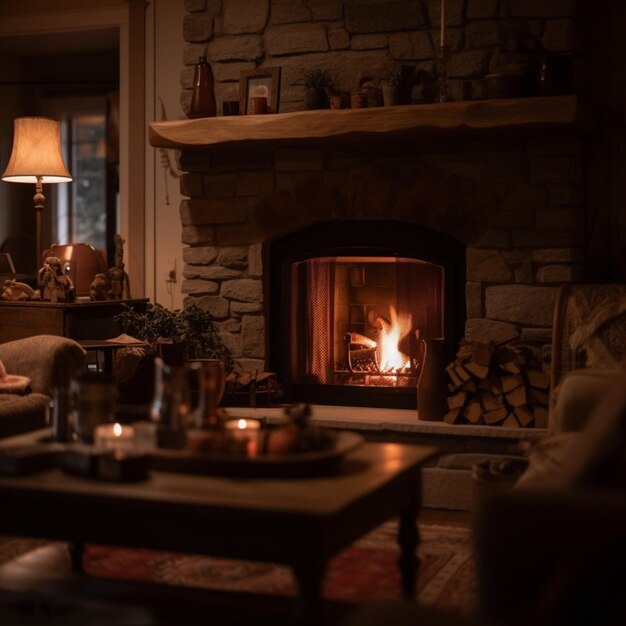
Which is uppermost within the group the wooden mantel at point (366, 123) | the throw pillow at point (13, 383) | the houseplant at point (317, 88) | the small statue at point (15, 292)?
the houseplant at point (317, 88)

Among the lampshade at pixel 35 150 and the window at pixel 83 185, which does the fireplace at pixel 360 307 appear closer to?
the lampshade at pixel 35 150

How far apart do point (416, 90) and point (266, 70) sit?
71 cm

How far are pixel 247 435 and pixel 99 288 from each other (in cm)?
268

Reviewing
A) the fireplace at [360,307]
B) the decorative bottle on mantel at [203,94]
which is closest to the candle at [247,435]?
the fireplace at [360,307]

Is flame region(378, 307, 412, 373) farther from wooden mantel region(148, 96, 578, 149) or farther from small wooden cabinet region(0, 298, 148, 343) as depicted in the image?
small wooden cabinet region(0, 298, 148, 343)

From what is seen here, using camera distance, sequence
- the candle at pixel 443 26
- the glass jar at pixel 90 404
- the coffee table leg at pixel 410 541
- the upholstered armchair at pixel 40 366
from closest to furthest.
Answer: the glass jar at pixel 90 404 < the coffee table leg at pixel 410 541 < the upholstered armchair at pixel 40 366 < the candle at pixel 443 26

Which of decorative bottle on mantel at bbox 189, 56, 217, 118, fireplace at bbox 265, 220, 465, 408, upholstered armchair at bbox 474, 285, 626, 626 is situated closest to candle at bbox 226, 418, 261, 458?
upholstered armchair at bbox 474, 285, 626, 626

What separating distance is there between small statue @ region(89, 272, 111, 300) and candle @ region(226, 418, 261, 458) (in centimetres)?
244

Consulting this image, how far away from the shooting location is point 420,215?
468cm

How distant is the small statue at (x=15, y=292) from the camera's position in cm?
500

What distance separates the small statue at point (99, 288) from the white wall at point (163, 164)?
282mm

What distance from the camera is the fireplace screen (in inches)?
190

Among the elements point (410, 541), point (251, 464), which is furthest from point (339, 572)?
point (251, 464)

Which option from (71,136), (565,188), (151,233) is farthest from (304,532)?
(71,136)
